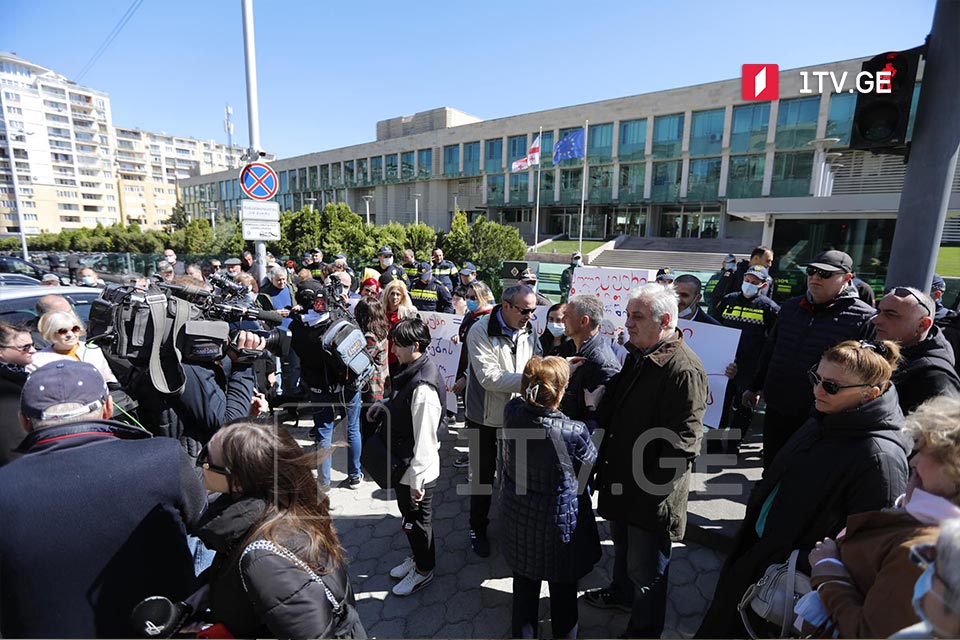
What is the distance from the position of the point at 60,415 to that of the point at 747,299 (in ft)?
16.8

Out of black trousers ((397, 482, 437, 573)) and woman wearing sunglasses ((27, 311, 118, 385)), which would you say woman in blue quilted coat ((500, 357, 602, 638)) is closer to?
black trousers ((397, 482, 437, 573))

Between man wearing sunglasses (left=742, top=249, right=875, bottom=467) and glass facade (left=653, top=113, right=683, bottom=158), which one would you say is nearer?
man wearing sunglasses (left=742, top=249, right=875, bottom=467)

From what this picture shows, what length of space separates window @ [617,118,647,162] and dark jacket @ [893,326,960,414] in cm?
3979

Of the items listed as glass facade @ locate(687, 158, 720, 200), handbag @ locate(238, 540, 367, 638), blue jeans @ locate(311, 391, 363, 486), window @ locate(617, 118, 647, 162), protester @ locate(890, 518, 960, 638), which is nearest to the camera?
protester @ locate(890, 518, 960, 638)

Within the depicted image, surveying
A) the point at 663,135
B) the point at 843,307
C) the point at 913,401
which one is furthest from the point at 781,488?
the point at 663,135

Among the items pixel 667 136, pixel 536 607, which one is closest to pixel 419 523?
pixel 536 607

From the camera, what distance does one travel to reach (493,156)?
154ft

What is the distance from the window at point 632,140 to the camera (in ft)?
125

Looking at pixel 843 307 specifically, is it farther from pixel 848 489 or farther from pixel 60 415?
pixel 60 415

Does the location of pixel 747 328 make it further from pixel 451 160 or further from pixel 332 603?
pixel 451 160

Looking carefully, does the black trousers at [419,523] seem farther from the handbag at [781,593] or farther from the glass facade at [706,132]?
the glass facade at [706,132]

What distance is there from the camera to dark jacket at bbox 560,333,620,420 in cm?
288

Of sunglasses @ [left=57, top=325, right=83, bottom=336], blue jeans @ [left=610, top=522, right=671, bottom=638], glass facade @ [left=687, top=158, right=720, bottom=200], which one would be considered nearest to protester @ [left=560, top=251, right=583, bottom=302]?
blue jeans @ [left=610, top=522, right=671, bottom=638]

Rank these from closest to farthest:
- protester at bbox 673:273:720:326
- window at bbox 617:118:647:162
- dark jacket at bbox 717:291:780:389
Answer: protester at bbox 673:273:720:326 < dark jacket at bbox 717:291:780:389 < window at bbox 617:118:647:162
